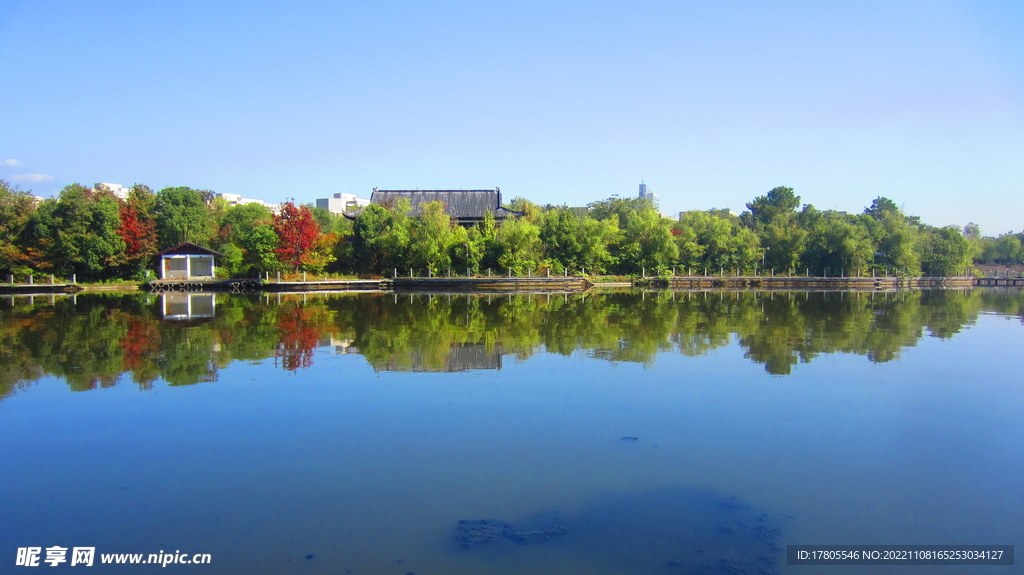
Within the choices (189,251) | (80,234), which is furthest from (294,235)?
(80,234)

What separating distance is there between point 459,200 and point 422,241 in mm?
9434

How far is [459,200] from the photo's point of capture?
48375 mm

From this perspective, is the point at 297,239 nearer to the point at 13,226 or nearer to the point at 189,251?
the point at 189,251

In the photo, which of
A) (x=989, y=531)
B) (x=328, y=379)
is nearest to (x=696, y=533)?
(x=989, y=531)

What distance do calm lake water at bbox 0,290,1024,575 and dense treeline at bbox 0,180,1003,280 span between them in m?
27.3

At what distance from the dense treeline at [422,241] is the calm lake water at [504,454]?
89.6 feet

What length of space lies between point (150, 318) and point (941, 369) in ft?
64.1

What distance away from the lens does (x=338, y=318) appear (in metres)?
18.7

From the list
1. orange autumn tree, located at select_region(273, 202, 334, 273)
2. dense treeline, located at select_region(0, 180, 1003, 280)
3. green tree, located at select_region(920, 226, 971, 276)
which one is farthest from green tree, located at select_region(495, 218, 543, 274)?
green tree, located at select_region(920, 226, 971, 276)

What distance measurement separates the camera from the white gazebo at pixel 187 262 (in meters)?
37.5

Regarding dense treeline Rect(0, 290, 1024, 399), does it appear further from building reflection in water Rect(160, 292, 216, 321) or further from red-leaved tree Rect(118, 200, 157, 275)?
red-leaved tree Rect(118, 200, 157, 275)

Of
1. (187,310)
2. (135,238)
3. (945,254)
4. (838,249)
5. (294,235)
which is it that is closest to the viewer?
(187,310)

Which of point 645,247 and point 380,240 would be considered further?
point 645,247

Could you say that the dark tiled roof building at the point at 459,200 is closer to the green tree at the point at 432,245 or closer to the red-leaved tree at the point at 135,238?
the green tree at the point at 432,245
